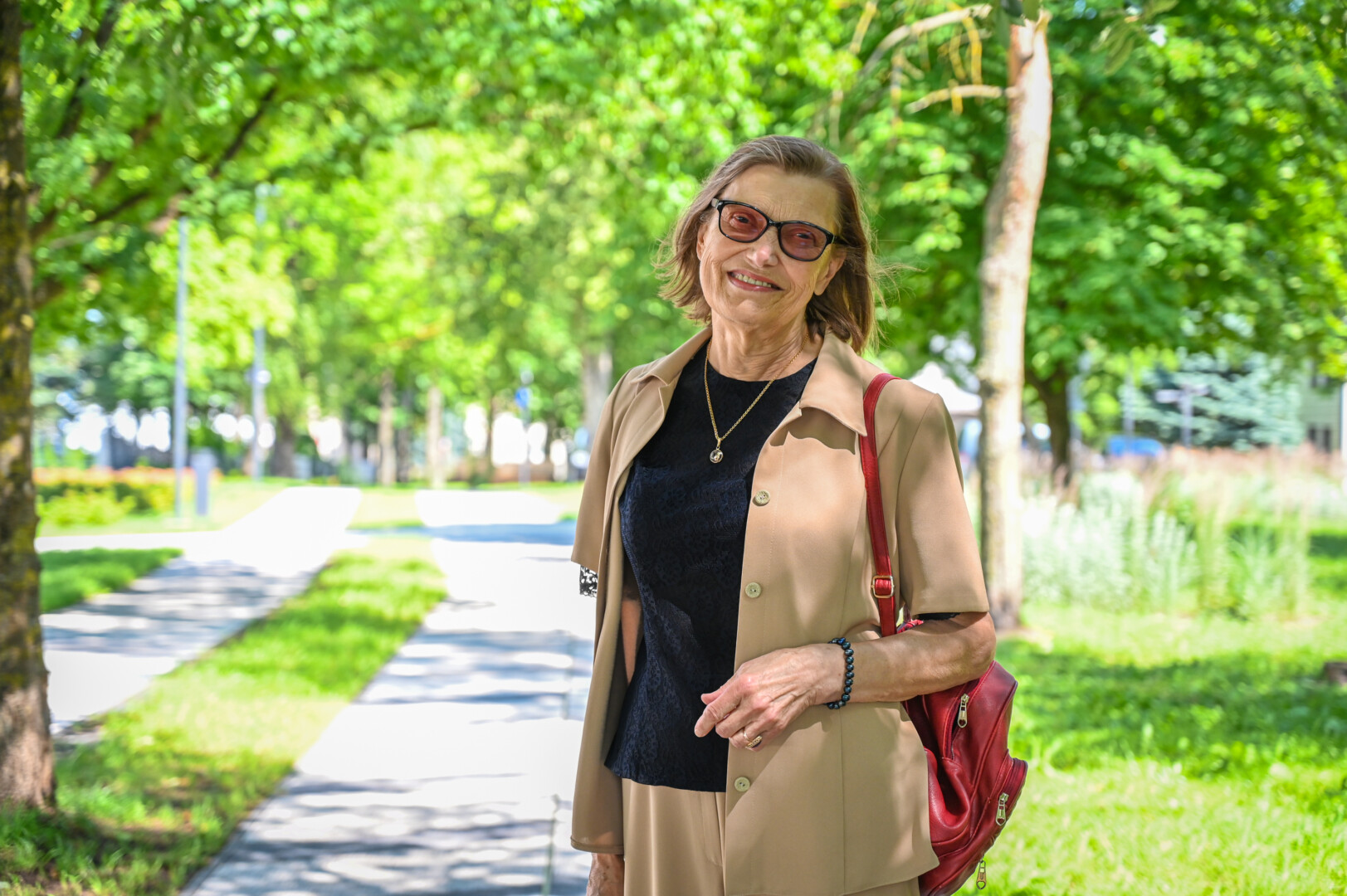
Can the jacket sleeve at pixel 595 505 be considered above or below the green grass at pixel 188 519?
above

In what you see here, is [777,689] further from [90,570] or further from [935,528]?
[90,570]

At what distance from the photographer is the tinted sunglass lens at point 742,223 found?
2160 millimetres

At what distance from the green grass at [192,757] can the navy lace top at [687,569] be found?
2914 millimetres

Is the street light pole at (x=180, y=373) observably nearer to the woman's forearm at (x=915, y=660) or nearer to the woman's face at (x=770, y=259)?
the woman's face at (x=770, y=259)

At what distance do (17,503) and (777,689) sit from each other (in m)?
3.86

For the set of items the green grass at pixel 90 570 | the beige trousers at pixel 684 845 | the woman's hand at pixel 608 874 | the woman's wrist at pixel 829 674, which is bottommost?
the green grass at pixel 90 570

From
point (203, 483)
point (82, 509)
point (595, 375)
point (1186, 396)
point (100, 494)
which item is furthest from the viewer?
point (1186, 396)

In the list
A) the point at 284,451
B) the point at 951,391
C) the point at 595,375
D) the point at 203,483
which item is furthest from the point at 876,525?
the point at 284,451

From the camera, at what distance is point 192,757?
6.09 meters

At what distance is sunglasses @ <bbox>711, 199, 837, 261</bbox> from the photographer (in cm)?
214

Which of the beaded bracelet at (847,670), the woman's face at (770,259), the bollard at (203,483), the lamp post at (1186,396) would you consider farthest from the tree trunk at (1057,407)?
the lamp post at (1186,396)

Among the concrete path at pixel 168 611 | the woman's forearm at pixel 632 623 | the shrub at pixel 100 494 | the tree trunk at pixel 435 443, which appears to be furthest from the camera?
the tree trunk at pixel 435 443

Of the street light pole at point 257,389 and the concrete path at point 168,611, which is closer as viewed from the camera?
the concrete path at point 168,611

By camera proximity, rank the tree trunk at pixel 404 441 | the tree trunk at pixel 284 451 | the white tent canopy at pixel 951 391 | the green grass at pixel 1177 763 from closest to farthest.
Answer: the green grass at pixel 1177 763, the white tent canopy at pixel 951 391, the tree trunk at pixel 284 451, the tree trunk at pixel 404 441
